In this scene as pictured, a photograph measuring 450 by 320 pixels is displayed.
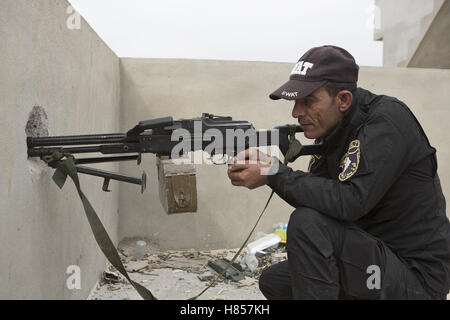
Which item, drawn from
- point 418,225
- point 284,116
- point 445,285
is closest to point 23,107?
point 418,225

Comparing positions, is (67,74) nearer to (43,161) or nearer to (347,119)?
(43,161)

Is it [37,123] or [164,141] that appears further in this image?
[164,141]

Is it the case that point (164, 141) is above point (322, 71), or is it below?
below

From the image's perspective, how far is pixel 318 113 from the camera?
167 cm

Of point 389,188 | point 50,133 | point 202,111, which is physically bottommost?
point 389,188

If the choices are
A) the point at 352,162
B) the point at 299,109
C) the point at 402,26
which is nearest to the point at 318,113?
the point at 299,109

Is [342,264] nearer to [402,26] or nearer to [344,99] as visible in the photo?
[344,99]

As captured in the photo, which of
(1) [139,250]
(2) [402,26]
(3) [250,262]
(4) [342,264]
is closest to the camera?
(4) [342,264]

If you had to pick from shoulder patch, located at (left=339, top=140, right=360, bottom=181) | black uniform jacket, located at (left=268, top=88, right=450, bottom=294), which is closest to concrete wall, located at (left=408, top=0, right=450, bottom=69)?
black uniform jacket, located at (left=268, top=88, right=450, bottom=294)

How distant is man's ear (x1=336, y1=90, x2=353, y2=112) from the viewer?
1.62m

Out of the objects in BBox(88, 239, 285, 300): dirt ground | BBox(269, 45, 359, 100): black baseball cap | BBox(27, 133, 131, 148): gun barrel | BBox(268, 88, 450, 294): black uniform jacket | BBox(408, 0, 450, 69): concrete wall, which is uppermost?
BBox(408, 0, 450, 69): concrete wall

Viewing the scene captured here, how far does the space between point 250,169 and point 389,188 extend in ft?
1.93

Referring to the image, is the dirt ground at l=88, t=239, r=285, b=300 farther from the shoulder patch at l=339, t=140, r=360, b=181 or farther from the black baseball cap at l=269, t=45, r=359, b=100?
the black baseball cap at l=269, t=45, r=359, b=100

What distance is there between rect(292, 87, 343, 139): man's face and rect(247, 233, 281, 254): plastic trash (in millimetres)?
2051
